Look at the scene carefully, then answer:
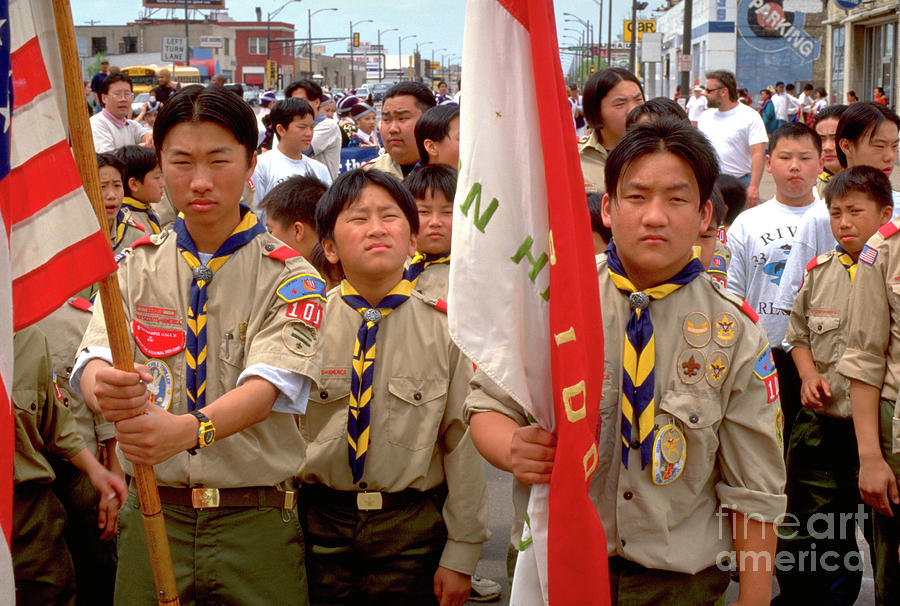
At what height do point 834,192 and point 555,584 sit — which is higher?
point 834,192

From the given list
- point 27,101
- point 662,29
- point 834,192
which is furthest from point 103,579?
point 662,29

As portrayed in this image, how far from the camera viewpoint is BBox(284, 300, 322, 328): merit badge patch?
109 inches

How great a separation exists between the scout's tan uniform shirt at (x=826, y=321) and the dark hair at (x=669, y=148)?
5.83ft

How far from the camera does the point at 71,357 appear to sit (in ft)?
12.7

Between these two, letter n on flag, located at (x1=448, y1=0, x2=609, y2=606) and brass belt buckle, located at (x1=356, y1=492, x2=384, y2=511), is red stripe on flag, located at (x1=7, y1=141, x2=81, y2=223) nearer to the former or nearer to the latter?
letter n on flag, located at (x1=448, y1=0, x2=609, y2=606)

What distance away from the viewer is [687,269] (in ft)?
8.53

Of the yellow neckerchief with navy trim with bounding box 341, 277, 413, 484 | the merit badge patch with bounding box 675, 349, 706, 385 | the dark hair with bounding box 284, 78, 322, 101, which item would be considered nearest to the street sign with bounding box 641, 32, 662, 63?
the dark hair with bounding box 284, 78, 322, 101

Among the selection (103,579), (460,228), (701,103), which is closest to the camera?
(460,228)

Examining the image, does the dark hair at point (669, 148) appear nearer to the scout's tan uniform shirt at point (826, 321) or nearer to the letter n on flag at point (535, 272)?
the letter n on flag at point (535, 272)

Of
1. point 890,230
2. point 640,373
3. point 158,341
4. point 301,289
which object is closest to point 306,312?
point 301,289

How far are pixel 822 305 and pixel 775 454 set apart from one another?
1846 mm

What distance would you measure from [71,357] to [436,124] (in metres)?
2.59

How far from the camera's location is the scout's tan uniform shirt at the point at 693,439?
8.13ft

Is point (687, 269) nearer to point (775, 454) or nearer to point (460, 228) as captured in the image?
point (775, 454)
